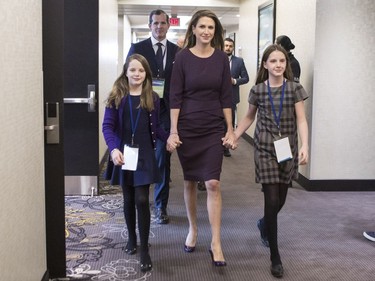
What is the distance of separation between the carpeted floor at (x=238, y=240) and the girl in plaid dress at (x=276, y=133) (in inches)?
11.7

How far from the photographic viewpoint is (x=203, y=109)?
119 inches

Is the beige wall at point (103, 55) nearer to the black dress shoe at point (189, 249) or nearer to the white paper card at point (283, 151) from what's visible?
the black dress shoe at point (189, 249)

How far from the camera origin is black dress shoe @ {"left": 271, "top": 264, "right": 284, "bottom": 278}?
9.39ft

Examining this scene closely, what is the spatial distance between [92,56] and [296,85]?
2177 millimetres

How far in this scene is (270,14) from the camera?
7020 millimetres

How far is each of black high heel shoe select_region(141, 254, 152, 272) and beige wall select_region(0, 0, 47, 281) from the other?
598 millimetres

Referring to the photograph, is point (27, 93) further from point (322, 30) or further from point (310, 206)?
point (322, 30)

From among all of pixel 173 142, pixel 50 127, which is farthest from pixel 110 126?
pixel 50 127

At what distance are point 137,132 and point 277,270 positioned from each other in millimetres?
1114

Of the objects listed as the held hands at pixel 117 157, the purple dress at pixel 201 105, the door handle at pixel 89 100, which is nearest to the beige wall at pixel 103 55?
the door handle at pixel 89 100

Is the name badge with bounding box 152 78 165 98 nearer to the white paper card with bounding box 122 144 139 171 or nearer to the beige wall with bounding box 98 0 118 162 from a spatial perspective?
the white paper card with bounding box 122 144 139 171

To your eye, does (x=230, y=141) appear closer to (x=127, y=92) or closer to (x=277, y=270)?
(x=127, y=92)

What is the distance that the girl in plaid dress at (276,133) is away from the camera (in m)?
2.91

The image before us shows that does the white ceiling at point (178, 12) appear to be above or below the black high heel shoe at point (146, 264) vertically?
above
